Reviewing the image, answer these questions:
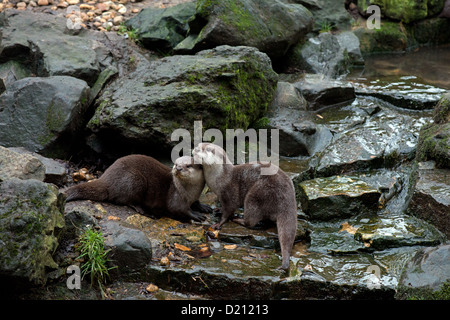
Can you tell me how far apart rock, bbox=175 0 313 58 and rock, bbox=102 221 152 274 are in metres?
3.71

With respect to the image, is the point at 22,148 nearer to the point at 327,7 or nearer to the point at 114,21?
the point at 114,21

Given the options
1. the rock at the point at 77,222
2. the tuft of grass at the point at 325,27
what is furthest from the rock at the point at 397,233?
the tuft of grass at the point at 325,27

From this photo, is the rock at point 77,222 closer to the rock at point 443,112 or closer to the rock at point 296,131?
the rock at point 296,131

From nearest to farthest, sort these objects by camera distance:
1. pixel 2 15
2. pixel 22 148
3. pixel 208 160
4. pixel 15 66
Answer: pixel 208 160, pixel 22 148, pixel 15 66, pixel 2 15

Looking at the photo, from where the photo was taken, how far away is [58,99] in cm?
554

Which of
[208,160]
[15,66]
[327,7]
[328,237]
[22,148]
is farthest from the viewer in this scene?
[327,7]

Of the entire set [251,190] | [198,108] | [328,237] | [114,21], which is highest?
[114,21]

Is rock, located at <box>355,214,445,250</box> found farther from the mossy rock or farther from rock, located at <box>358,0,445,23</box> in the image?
rock, located at <box>358,0,445,23</box>

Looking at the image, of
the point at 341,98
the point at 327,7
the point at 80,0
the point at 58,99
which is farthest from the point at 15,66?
the point at 327,7

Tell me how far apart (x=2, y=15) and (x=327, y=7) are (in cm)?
596

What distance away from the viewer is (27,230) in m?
3.37

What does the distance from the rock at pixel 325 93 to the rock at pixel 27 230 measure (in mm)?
4259

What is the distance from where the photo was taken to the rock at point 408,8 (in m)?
9.70

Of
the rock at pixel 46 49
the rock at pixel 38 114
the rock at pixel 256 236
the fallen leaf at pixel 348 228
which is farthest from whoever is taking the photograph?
the rock at pixel 46 49
